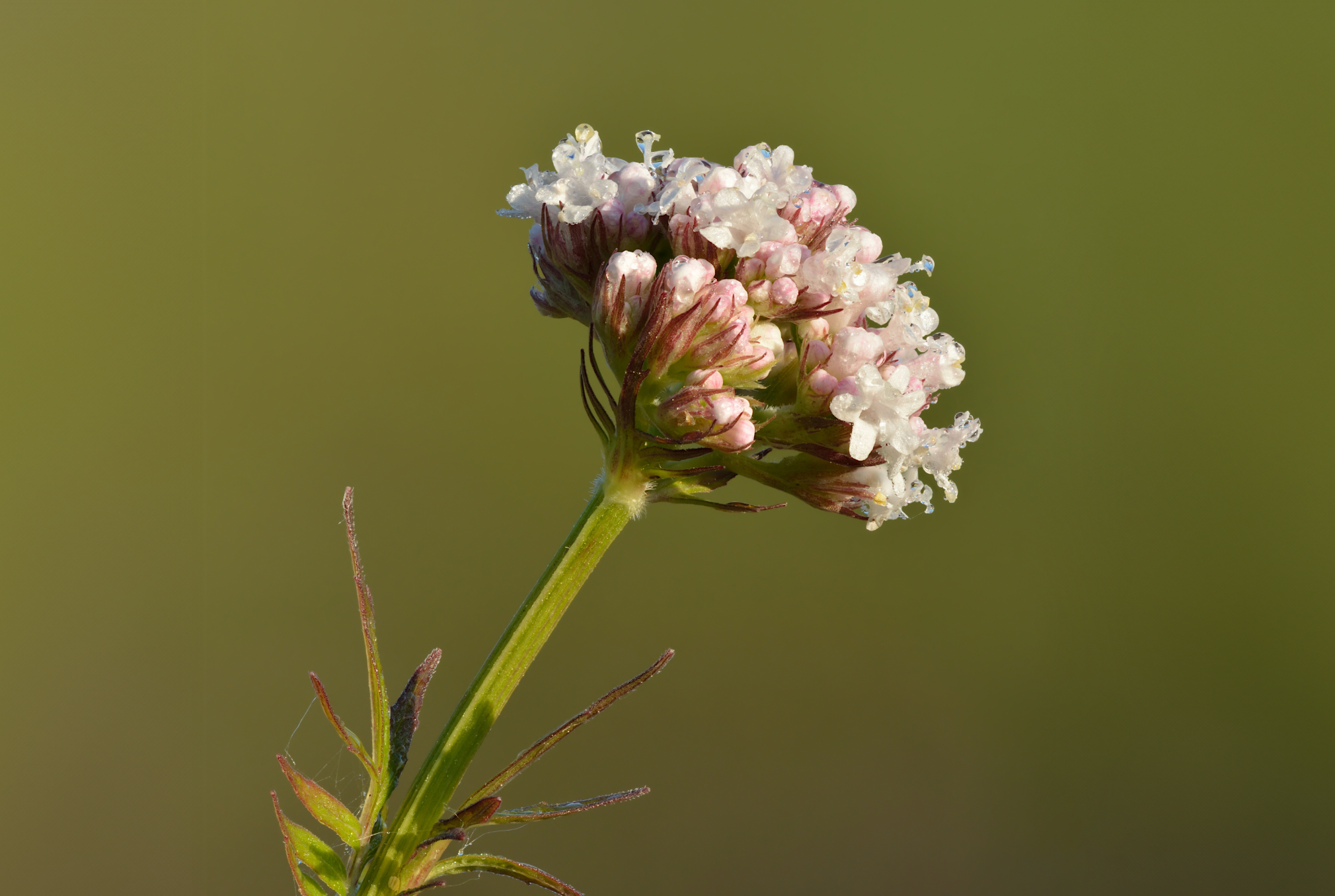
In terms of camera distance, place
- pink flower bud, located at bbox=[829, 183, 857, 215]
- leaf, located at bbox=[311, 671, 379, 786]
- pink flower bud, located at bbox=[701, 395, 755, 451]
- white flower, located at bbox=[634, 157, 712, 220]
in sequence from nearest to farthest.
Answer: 1. leaf, located at bbox=[311, 671, 379, 786]
2. pink flower bud, located at bbox=[701, 395, 755, 451]
3. white flower, located at bbox=[634, 157, 712, 220]
4. pink flower bud, located at bbox=[829, 183, 857, 215]

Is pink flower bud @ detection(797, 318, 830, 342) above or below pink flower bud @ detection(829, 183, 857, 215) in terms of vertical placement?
below

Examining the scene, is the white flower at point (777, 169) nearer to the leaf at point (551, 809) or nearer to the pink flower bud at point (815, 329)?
the pink flower bud at point (815, 329)

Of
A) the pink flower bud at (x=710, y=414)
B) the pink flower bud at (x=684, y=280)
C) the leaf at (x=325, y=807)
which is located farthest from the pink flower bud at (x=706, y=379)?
the leaf at (x=325, y=807)

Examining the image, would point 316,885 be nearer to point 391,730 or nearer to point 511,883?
point 391,730

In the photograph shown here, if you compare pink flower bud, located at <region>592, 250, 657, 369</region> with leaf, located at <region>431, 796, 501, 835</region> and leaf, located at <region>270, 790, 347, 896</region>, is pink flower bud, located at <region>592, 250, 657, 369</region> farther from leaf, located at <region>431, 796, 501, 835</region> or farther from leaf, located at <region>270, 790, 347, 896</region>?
leaf, located at <region>270, 790, 347, 896</region>

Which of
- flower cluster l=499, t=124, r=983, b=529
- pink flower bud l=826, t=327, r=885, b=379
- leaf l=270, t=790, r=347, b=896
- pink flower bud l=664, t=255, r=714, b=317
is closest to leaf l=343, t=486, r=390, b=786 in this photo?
leaf l=270, t=790, r=347, b=896

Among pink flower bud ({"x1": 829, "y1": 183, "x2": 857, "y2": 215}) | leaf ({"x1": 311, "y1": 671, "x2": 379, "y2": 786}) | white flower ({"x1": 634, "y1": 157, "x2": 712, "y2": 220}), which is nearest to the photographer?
leaf ({"x1": 311, "y1": 671, "x2": 379, "y2": 786})
